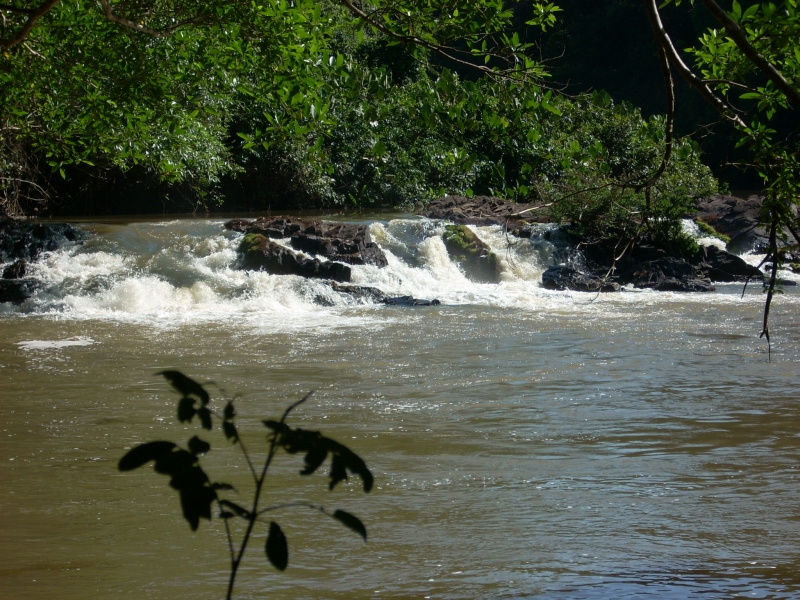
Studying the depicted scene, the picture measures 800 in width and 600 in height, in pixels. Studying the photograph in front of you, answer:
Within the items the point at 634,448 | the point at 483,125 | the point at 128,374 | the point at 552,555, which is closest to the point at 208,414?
the point at 552,555

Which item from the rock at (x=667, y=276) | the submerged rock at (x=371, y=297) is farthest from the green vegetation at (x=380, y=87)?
the rock at (x=667, y=276)

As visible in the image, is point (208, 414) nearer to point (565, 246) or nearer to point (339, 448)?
point (339, 448)

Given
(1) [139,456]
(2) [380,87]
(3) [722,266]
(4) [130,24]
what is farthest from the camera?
(3) [722,266]

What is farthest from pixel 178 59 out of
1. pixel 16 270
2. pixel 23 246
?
pixel 23 246

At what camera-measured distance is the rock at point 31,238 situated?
49.6ft

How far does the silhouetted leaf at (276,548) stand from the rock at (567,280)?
14.9 meters

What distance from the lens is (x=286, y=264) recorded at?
15305 mm

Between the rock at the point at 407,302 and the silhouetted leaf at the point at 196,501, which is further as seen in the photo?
the rock at the point at 407,302

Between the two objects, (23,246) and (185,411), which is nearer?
(185,411)

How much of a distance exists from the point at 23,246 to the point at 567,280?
9979 mm

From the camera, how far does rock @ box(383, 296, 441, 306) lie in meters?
14.3

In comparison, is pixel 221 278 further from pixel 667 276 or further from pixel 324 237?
pixel 667 276

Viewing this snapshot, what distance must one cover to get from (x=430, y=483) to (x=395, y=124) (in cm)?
292

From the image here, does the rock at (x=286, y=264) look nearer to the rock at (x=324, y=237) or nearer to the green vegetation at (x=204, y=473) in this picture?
the rock at (x=324, y=237)
